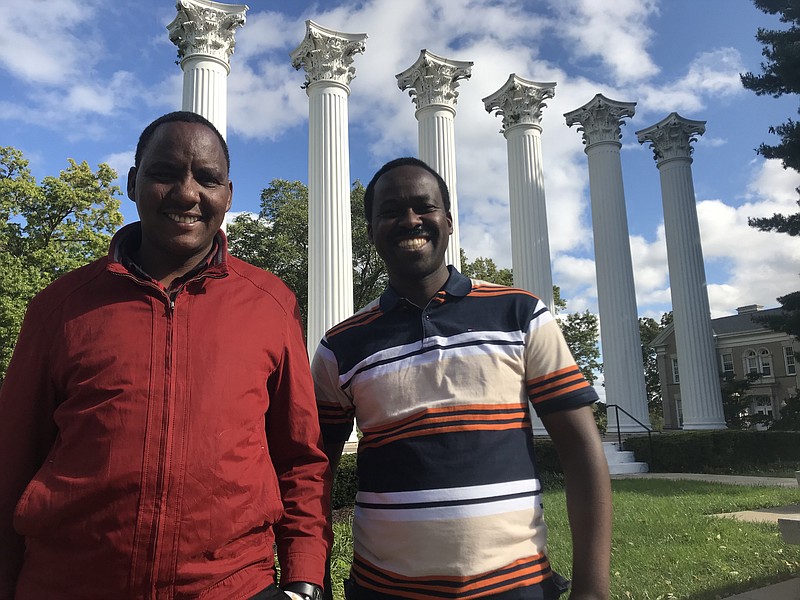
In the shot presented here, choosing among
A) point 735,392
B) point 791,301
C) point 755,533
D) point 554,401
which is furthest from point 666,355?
point 554,401

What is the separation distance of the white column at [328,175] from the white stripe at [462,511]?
15720 mm

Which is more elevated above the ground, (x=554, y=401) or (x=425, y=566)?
(x=554, y=401)

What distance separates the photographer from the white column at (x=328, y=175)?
18.7 metres

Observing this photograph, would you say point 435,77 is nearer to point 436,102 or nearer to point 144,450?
point 436,102

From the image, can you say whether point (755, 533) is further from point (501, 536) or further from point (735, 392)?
point (735, 392)

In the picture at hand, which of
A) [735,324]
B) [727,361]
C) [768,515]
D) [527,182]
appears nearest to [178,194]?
[768,515]

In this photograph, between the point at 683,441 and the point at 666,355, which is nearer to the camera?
the point at 683,441

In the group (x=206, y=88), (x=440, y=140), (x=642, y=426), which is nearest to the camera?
(x=206, y=88)

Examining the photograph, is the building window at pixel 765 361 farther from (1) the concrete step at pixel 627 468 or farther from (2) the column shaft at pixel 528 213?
(2) the column shaft at pixel 528 213

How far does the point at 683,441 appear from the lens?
74.9ft

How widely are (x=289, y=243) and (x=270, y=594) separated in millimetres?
37309

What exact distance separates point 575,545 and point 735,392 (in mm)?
37181

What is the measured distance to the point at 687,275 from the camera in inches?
1077

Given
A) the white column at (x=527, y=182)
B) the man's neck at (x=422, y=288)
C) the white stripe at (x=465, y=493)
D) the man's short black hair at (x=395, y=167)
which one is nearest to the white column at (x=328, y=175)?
the white column at (x=527, y=182)
